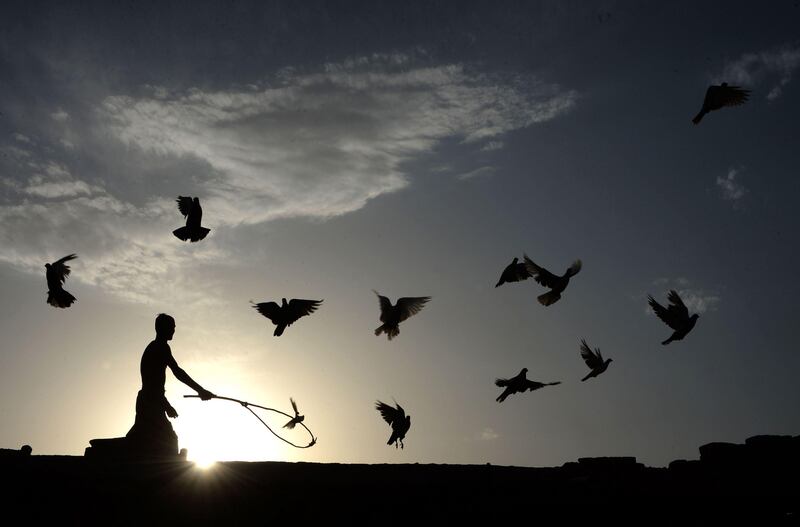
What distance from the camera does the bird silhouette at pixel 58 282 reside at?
1159cm

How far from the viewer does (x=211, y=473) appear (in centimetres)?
738

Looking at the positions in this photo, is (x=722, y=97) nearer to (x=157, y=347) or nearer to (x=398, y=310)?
(x=398, y=310)

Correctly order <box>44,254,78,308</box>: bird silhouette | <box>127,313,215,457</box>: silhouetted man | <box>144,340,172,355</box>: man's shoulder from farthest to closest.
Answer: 1. <box>44,254,78,308</box>: bird silhouette
2. <box>144,340,172,355</box>: man's shoulder
3. <box>127,313,215,457</box>: silhouetted man

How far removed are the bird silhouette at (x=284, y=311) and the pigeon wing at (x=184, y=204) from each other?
193 centimetres

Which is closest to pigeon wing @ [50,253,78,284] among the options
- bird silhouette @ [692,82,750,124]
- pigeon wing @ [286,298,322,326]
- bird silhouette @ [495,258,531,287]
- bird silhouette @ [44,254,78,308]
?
bird silhouette @ [44,254,78,308]

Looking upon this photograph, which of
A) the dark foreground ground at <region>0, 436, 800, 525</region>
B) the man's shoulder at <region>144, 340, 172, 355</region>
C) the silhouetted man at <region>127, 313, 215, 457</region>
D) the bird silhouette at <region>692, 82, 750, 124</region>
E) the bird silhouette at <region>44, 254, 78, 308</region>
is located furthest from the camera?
the bird silhouette at <region>692, 82, 750, 124</region>

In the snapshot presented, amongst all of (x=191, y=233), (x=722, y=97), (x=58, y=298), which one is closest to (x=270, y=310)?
(x=191, y=233)

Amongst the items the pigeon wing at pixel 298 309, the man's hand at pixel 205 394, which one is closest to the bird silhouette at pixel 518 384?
the pigeon wing at pixel 298 309

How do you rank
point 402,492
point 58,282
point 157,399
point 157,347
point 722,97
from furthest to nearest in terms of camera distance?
point 722,97 < point 58,282 < point 157,347 < point 157,399 < point 402,492

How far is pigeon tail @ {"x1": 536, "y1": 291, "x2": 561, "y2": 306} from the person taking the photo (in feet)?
46.5

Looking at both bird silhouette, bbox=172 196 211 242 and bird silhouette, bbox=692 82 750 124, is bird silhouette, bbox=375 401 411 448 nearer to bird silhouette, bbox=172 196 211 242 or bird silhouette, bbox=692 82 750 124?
bird silhouette, bbox=172 196 211 242

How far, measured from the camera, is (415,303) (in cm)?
1438

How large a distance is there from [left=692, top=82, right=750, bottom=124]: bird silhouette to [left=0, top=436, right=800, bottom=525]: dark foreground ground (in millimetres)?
6747

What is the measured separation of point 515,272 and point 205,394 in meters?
7.52
